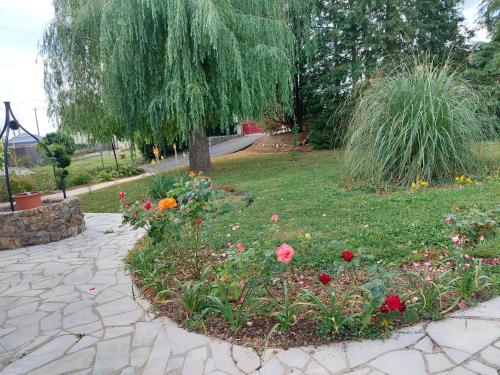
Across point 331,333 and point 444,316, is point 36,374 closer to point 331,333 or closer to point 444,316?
point 331,333

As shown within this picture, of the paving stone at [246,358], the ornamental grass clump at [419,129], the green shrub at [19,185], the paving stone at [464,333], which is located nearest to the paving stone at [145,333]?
the paving stone at [246,358]

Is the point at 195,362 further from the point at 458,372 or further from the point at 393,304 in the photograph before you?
the point at 458,372

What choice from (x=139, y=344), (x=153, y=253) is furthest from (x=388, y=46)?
(x=139, y=344)

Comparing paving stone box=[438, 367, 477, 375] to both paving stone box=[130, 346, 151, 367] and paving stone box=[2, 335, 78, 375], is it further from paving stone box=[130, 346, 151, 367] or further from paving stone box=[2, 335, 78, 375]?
paving stone box=[2, 335, 78, 375]

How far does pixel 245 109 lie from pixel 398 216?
455cm

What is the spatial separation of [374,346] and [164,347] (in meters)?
1.08

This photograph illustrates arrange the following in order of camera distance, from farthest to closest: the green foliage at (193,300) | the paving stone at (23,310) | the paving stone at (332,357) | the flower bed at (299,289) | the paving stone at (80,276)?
1. the paving stone at (80,276)
2. the paving stone at (23,310)
3. the green foliage at (193,300)
4. the flower bed at (299,289)
5. the paving stone at (332,357)


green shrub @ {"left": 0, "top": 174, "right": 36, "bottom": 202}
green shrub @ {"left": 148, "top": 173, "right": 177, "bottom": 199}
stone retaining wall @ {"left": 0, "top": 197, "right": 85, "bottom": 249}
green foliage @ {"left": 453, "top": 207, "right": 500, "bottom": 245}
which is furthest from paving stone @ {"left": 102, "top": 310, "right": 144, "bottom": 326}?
green shrub @ {"left": 0, "top": 174, "right": 36, "bottom": 202}

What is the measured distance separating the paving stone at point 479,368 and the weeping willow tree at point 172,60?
5989 mm

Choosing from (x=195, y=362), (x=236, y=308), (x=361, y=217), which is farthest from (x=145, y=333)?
(x=361, y=217)

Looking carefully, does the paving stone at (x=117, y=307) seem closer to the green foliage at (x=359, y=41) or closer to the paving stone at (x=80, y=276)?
the paving stone at (x=80, y=276)

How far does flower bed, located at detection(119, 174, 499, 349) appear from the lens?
71.1 inches

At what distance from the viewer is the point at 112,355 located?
1806mm

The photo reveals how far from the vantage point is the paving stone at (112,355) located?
170 cm
